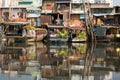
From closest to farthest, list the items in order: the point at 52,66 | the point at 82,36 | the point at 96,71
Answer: the point at 96,71
the point at 52,66
the point at 82,36

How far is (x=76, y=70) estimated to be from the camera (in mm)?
14773

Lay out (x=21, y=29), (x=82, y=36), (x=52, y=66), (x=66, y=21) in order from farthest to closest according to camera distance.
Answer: (x=66, y=21) < (x=21, y=29) < (x=82, y=36) < (x=52, y=66)

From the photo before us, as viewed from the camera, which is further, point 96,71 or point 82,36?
point 82,36

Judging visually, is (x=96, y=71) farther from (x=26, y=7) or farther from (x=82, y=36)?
(x=26, y=7)

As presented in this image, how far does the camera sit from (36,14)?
43688 mm

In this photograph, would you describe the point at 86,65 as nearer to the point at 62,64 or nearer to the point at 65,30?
the point at 62,64

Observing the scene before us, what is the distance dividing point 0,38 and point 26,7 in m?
10.6

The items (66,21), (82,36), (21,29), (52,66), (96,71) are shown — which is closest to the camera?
(96,71)

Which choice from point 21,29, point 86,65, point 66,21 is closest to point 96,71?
point 86,65

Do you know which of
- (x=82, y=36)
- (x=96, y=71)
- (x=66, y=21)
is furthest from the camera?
(x=66, y=21)

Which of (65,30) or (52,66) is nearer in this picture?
(52,66)

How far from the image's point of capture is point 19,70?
1462 centimetres

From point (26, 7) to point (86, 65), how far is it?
1148 inches

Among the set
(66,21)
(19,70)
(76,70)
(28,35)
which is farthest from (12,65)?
(66,21)
